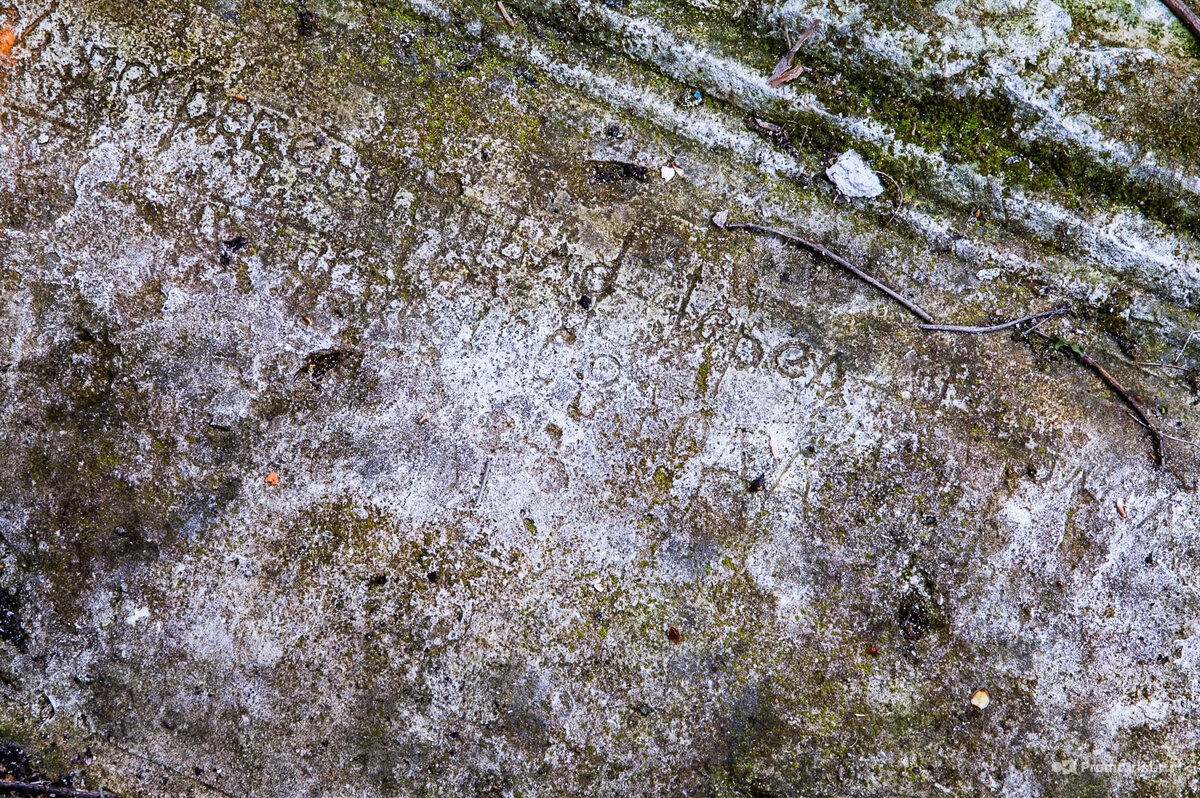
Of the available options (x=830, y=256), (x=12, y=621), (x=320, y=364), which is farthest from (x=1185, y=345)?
(x=12, y=621)

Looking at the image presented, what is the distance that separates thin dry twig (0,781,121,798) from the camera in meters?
2.43

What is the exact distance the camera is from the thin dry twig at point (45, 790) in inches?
95.7

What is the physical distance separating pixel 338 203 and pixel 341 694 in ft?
6.37

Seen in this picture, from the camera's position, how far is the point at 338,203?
2.57 meters

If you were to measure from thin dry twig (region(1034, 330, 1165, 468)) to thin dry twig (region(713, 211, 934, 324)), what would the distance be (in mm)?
531

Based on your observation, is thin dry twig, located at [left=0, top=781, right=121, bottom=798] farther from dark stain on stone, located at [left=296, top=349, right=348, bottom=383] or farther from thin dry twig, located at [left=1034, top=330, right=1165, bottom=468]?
thin dry twig, located at [left=1034, top=330, right=1165, bottom=468]

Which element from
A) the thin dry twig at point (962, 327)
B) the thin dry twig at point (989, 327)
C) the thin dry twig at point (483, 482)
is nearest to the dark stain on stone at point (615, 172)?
the thin dry twig at point (962, 327)

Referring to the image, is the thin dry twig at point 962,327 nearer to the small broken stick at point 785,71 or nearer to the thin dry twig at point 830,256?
the thin dry twig at point 830,256

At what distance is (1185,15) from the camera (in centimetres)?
252

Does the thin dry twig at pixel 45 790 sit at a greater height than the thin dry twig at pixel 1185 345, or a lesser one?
lesser

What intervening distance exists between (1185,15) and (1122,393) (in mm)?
1502

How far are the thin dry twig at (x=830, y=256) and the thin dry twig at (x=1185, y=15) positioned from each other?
1498 mm

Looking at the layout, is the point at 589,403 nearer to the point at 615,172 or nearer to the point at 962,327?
the point at 615,172

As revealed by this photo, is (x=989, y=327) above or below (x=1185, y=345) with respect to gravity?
below
